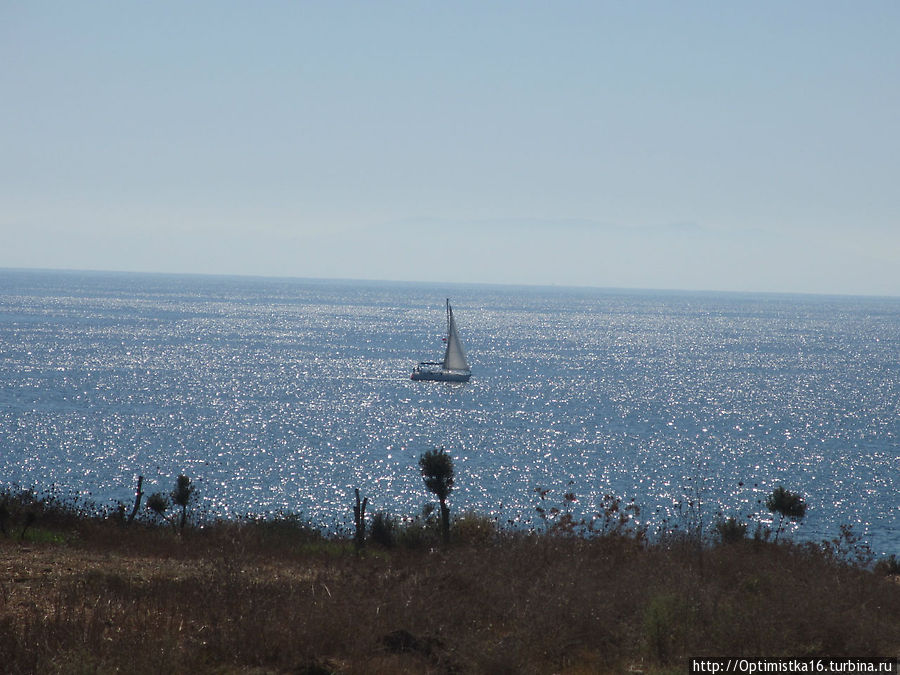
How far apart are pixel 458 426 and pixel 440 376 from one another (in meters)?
27.1

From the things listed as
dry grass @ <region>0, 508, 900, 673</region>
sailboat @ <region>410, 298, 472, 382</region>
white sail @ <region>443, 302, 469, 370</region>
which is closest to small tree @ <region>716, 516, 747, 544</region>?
dry grass @ <region>0, 508, 900, 673</region>

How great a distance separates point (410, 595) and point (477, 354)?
399 ft

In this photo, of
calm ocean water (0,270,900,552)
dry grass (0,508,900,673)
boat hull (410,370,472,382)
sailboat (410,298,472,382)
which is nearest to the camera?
dry grass (0,508,900,673)

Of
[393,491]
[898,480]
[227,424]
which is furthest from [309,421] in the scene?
[898,480]

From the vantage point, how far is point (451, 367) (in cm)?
9294

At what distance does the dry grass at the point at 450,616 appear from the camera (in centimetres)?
934

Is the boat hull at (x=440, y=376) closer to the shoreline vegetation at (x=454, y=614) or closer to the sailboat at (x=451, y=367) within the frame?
the sailboat at (x=451, y=367)

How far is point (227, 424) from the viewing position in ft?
221

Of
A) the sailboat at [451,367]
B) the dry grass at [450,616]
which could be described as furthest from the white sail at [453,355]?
the dry grass at [450,616]

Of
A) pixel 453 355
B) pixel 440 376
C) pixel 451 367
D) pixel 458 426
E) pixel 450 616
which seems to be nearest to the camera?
pixel 450 616

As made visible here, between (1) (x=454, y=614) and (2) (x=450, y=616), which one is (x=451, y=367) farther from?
(2) (x=450, y=616)

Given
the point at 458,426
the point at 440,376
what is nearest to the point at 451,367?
the point at 440,376

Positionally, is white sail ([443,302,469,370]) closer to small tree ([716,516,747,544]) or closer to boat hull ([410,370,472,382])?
boat hull ([410,370,472,382])

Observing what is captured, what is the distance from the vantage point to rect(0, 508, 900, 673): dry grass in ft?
30.7
